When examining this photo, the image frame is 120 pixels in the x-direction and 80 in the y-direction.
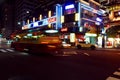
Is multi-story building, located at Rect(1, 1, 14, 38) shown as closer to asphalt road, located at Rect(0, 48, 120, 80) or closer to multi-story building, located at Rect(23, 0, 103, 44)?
multi-story building, located at Rect(23, 0, 103, 44)

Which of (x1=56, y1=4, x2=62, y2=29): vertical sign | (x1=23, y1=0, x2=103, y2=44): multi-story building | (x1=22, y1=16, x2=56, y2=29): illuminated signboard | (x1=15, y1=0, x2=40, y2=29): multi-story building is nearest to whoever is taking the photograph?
(x1=23, y1=0, x2=103, y2=44): multi-story building

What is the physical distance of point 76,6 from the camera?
6606cm

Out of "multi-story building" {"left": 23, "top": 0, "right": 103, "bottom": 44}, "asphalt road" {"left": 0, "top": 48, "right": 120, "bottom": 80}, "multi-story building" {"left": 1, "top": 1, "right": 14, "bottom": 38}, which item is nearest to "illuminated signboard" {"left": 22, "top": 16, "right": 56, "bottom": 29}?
"multi-story building" {"left": 23, "top": 0, "right": 103, "bottom": 44}

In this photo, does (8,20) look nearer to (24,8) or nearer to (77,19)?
(24,8)

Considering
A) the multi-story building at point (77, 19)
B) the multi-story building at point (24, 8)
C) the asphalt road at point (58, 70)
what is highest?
the multi-story building at point (24, 8)

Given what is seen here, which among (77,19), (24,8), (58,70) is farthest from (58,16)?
(24,8)

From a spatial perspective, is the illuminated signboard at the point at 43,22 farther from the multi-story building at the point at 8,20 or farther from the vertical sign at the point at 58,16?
the multi-story building at the point at 8,20

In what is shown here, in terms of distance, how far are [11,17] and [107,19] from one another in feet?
349

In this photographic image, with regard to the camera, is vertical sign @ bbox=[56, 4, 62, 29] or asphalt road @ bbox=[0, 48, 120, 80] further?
vertical sign @ bbox=[56, 4, 62, 29]

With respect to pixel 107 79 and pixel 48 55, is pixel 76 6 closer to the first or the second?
pixel 48 55

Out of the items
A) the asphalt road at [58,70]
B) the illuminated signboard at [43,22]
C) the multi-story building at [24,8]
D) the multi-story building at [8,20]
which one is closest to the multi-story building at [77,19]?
the illuminated signboard at [43,22]

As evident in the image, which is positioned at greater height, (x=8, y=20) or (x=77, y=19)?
(x=8, y=20)

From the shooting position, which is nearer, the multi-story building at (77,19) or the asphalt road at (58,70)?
the asphalt road at (58,70)

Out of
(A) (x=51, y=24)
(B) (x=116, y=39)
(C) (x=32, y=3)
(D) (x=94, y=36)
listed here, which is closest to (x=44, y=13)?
(A) (x=51, y=24)
